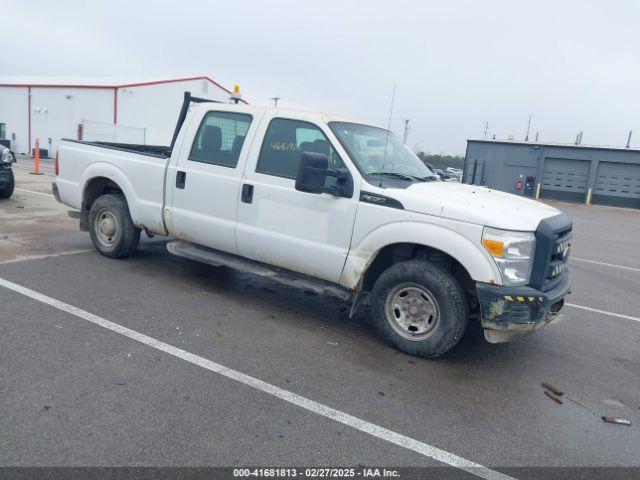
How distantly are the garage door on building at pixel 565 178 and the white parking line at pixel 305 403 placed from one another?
A: 35.2 meters

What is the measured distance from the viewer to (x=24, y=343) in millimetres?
4207

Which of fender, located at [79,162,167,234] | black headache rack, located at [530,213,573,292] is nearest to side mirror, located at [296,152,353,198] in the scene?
black headache rack, located at [530,213,573,292]

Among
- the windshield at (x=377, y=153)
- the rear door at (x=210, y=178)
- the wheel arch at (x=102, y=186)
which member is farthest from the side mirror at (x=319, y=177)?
the wheel arch at (x=102, y=186)

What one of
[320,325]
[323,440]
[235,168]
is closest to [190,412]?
[323,440]

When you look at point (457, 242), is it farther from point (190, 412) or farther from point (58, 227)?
point (58, 227)

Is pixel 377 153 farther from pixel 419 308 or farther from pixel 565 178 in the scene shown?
pixel 565 178

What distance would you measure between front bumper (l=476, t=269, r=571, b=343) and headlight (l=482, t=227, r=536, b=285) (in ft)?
0.34

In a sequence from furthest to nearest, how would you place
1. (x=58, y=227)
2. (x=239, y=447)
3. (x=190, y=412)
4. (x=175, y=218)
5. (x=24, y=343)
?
(x=58, y=227), (x=175, y=218), (x=24, y=343), (x=190, y=412), (x=239, y=447)

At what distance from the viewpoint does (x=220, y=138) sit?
5859mm

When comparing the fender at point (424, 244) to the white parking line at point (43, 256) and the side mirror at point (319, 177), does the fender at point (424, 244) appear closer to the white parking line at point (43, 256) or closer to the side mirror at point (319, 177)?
the side mirror at point (319, 177)

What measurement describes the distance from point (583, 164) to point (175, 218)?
1343 inches

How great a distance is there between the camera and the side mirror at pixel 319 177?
461 centimetres

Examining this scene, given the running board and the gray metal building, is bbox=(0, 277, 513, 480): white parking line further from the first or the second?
the gray metal building

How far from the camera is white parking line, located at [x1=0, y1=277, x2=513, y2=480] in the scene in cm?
317
